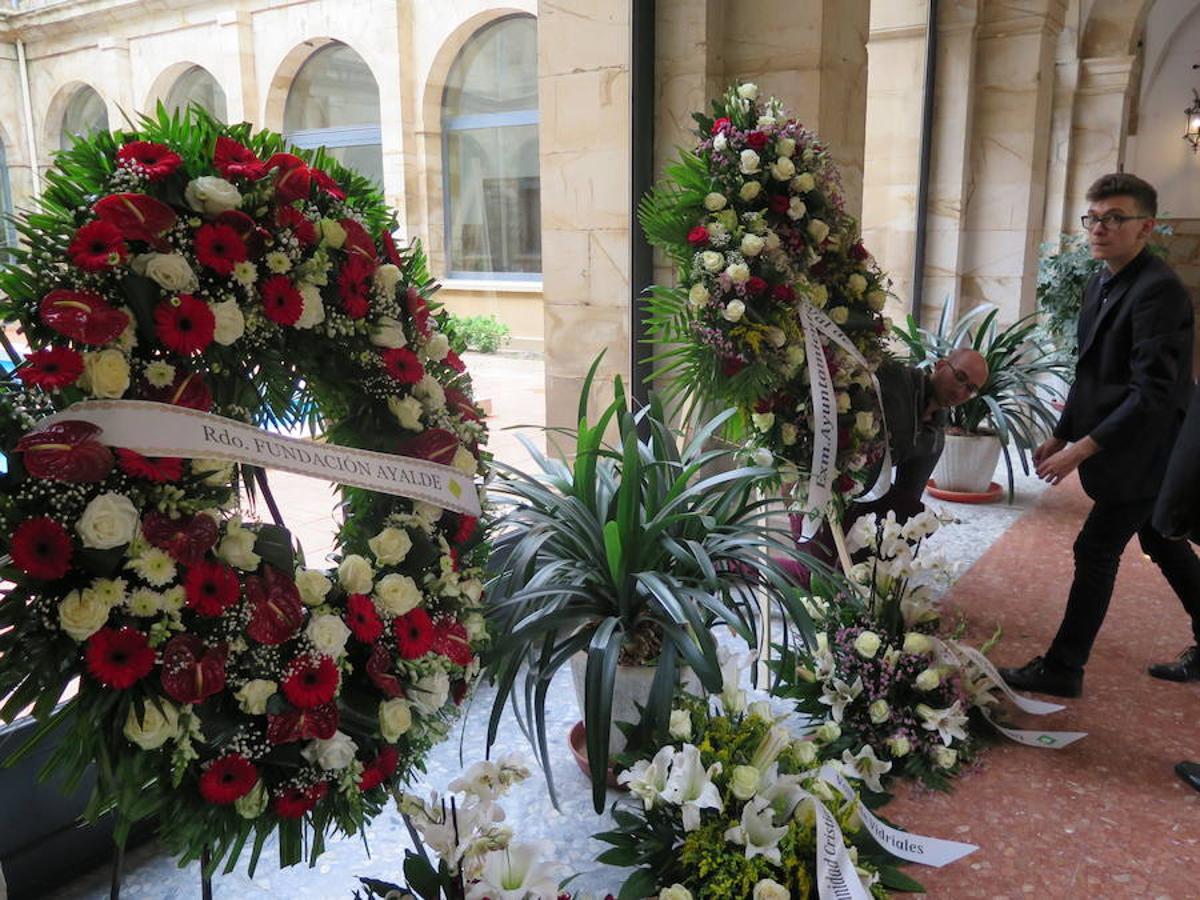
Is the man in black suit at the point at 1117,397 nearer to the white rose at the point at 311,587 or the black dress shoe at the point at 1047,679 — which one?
the black dress shoe at the point at 1047,679

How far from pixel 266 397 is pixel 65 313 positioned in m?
0.38

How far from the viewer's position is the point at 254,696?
1.27 meters

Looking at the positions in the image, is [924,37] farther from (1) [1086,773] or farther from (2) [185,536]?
(2) [185,536]

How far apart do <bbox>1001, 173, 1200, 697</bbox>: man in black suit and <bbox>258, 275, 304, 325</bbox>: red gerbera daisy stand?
210 cm

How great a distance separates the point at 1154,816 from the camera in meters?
2.25

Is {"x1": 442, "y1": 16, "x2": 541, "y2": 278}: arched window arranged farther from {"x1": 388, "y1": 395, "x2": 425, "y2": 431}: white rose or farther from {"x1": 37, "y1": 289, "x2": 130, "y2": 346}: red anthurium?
{"x1": 37, "y1": 289, "x2": 130, "y2": 346}: red anthurium

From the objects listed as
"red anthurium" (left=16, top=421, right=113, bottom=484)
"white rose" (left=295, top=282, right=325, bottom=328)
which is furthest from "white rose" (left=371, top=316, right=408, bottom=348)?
"red anthurium" (left=16, top=421, right=113, bottom=484)

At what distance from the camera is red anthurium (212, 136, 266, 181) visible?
1.32m

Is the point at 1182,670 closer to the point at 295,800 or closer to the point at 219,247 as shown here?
the point at 295,800

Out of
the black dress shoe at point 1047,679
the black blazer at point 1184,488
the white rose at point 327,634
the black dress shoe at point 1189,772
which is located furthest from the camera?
the black dress shoe at point 1047,679

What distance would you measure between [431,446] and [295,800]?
0.56 metres

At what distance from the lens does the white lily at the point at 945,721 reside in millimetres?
2365

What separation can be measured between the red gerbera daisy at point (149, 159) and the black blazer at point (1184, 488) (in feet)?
7.01

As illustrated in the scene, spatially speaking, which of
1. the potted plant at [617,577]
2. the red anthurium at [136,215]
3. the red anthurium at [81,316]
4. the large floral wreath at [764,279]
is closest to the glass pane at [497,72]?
the large floral wreath at [764,279]
